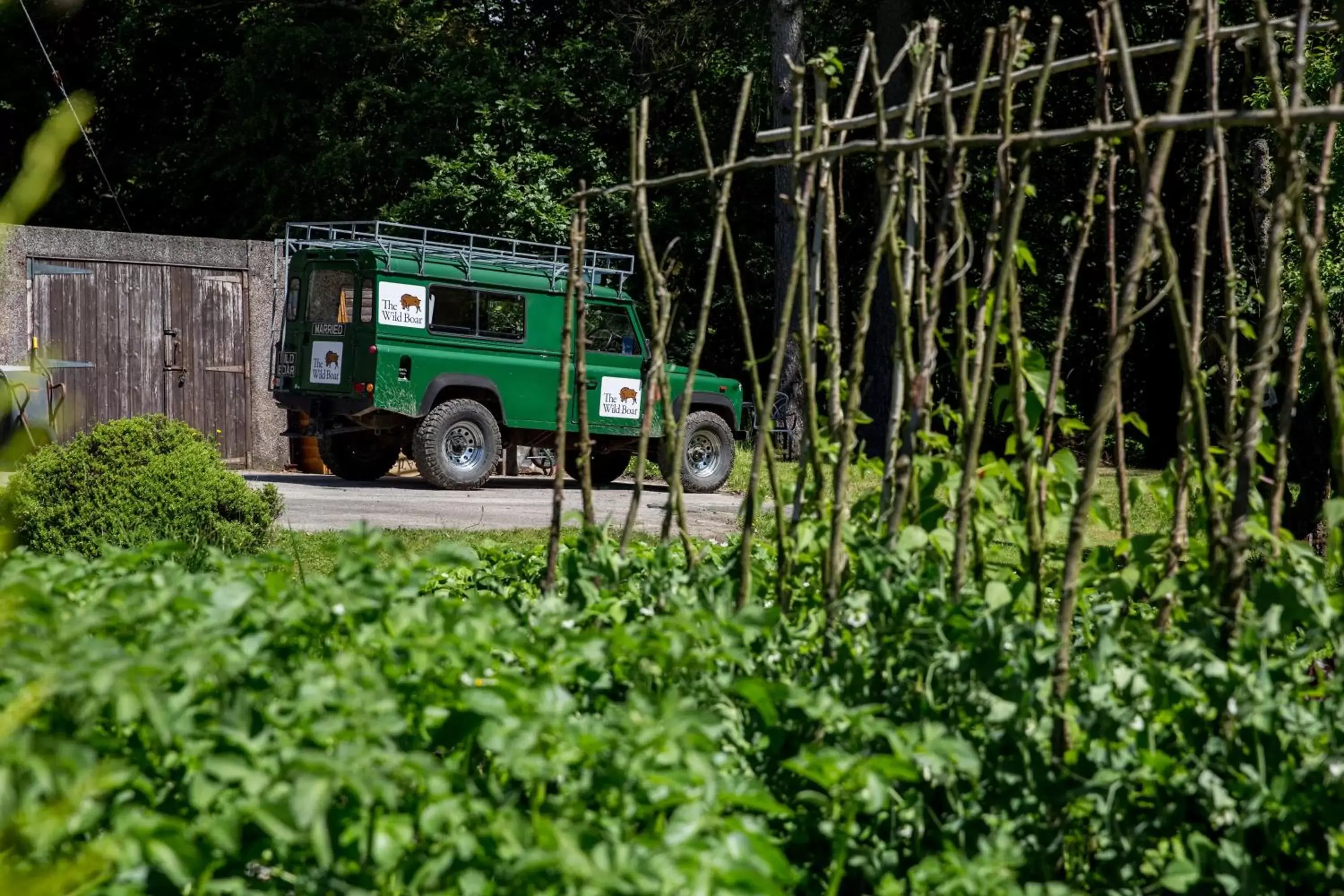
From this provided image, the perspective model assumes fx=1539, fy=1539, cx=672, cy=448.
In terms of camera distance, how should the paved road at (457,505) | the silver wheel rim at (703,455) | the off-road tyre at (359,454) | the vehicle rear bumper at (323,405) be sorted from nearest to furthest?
1. the paved road at (457,505)
2. the vehicle rear bumper at (323,405)
3. the off-road tyre at (359,454)
4. the silver wheel rim at (703,455)

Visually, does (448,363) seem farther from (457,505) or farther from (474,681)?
(474,681)

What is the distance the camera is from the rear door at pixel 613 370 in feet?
46.4

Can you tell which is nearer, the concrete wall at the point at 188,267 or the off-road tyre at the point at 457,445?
the off-road tyre at the point at 457,445

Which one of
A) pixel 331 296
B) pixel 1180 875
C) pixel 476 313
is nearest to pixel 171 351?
pixel 331 296

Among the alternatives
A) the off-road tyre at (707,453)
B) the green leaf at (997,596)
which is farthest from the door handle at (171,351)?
the green leaf at (997,596)

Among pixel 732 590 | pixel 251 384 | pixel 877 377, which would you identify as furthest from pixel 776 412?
pixel 732 590

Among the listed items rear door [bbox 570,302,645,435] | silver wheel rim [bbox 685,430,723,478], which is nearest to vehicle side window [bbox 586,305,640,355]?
rear door [bbox 570,302,645,435]

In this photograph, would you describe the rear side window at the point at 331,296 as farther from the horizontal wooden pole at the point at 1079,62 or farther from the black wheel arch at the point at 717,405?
the horizontal wooden pole at the point at 1079,62

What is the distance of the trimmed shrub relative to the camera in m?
6.29

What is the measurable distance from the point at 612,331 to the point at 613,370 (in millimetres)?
447

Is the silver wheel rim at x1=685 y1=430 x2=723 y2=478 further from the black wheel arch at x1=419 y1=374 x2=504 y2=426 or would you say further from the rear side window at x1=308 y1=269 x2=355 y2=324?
the rear side window at x1=308 y1=269 x2=355 y2=324

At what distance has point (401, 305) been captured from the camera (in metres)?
13.2

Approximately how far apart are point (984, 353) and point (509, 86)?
1958 centimetres

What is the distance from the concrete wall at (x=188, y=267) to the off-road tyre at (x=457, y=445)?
8.22ft
